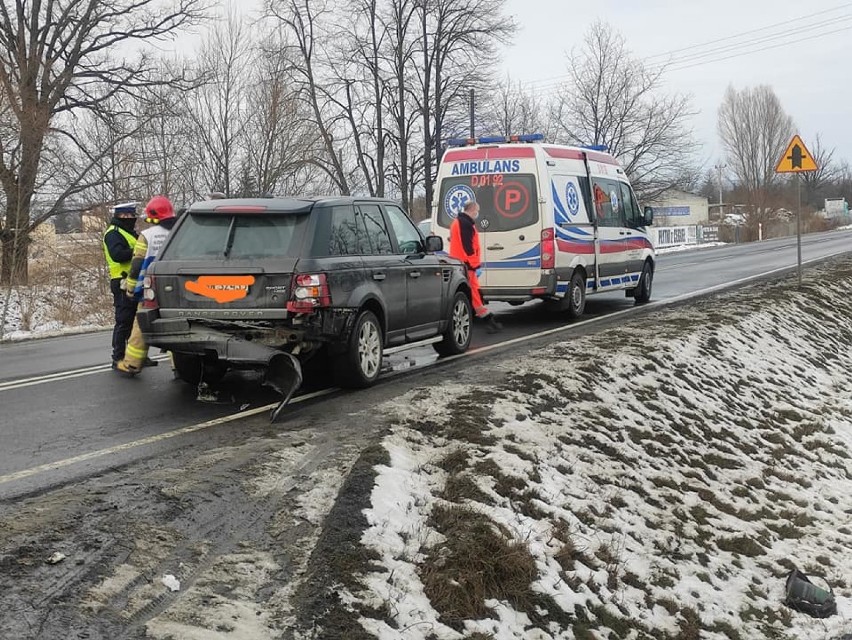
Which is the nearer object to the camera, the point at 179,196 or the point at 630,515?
the point at 630,515

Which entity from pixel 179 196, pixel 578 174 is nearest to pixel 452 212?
pixel 578 174

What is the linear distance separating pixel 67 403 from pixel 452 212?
24.2 ft

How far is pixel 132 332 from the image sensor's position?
8.91 metres

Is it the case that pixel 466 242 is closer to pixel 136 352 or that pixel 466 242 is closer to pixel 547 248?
pixel 547 248

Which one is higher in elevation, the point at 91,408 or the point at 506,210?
the point at 506,210

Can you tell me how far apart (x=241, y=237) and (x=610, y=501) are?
3.77m

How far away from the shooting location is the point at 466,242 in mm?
11984

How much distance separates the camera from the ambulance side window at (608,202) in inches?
561

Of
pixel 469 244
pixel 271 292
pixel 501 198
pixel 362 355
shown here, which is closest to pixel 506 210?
pixel 501 198

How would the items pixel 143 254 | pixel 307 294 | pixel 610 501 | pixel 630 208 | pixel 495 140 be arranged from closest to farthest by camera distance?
1. pixel 610 501
2. pixel 307 294
3. pixel 143 254
4. pixel 495 140
5. pixel 630 208

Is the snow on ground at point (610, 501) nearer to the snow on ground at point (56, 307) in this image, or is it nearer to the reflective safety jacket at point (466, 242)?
the reflective safety jacket at point (466, 242)

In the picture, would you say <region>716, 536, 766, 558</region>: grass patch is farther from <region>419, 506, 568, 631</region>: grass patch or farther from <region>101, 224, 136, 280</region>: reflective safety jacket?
<region>101, 224, 136, 280</region>: reflective safety jacket

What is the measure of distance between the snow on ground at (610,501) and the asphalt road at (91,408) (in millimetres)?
1457

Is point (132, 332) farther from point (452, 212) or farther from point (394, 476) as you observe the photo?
point (452, 212)
